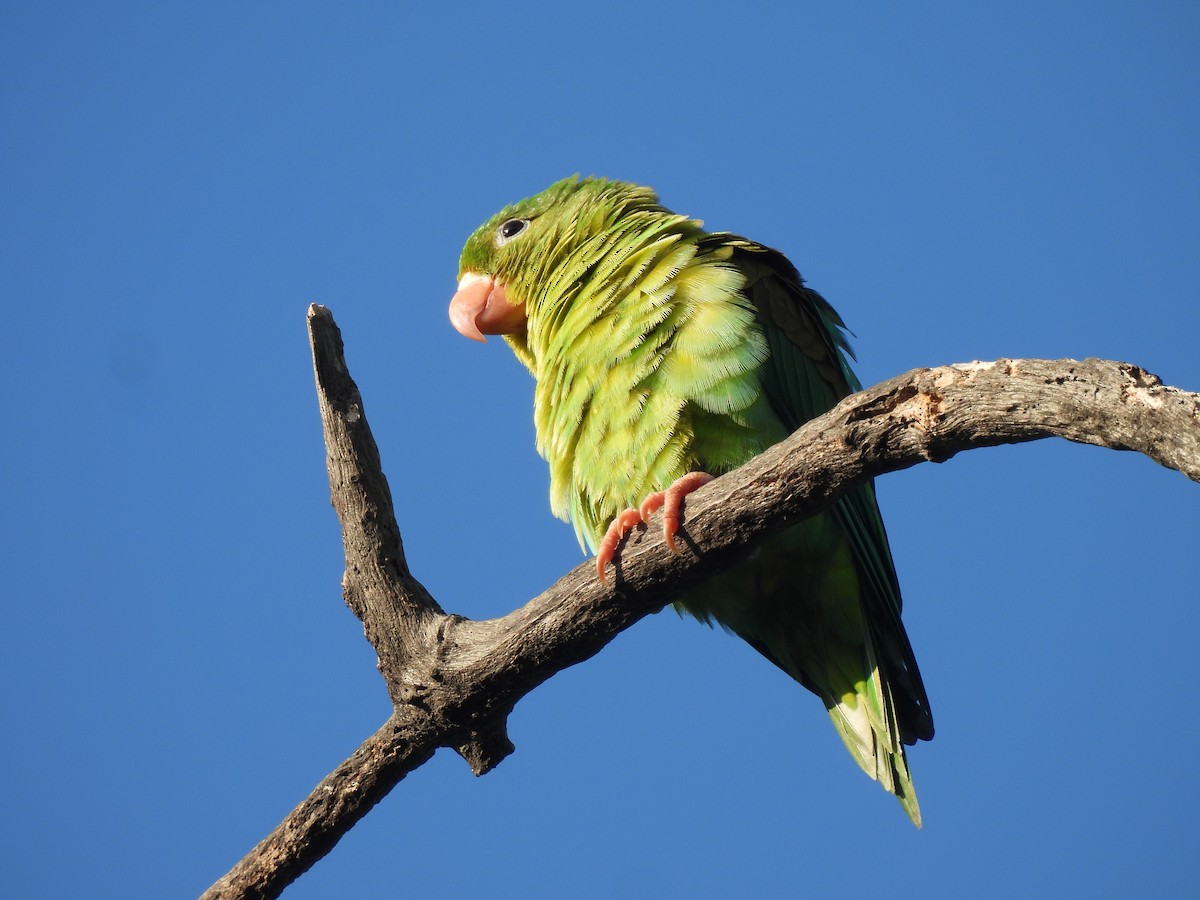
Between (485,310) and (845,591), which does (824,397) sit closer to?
(845,591)

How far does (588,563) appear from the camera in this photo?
12.8 ft

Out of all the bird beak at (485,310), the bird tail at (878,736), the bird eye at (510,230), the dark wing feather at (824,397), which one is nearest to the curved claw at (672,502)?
the dark wing feather at (824,397)

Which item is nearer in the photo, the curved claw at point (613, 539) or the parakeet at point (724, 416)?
the curved claw at point (613, 539)

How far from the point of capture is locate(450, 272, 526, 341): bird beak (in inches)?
220

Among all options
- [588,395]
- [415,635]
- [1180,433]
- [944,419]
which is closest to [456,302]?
[588,395]

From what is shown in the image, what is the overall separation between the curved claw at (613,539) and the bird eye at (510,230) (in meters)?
2.31

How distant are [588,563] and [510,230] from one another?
246cm

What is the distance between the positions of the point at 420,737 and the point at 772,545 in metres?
1.65

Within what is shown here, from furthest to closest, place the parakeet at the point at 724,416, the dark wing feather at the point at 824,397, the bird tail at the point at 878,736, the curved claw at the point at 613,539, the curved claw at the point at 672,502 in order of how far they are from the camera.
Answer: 1. the bird tail at the point at 878,736
2. the dark wing feather at the point at 824,397
3. the parakeet at the point at 724,416
4. the curved claw at the point at 613,539
5. the curved claw at the point at 672,502

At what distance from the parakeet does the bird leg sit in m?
0.02

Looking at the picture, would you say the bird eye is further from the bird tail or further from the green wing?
the bird tail

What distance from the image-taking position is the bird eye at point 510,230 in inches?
223

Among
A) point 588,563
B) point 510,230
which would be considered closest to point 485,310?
point 510,230

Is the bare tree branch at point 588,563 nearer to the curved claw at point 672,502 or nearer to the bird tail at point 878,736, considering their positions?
the curved claw at point 672,502
